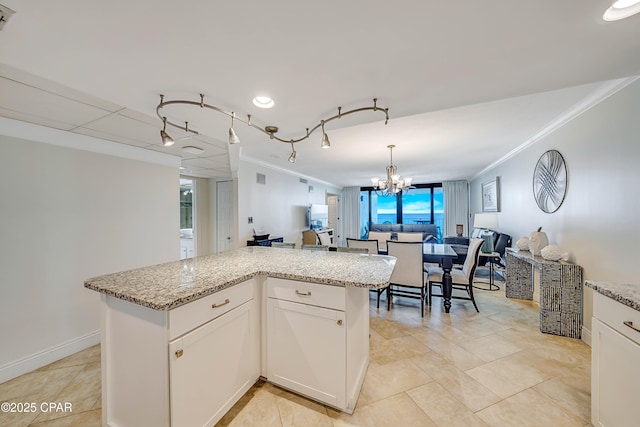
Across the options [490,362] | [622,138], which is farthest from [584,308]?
[622,138]

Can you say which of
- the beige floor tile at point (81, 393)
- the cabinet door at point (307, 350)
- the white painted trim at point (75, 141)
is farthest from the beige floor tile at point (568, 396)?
the white painted trim at point (75, 141)

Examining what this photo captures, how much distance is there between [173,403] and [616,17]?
2770mm

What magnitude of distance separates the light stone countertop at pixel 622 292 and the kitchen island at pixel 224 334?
1.16m

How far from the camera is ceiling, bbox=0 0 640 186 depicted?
0.98 metres

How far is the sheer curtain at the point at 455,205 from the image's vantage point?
24.9 feet

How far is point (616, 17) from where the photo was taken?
1032 millimetres

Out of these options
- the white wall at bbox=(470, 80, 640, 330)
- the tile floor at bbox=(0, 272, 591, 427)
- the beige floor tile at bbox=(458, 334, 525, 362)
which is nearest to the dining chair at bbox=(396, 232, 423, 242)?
the white wall at bbox=(470, 80, 640, 330)

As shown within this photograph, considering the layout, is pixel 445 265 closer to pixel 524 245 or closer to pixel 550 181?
pixel 524 245

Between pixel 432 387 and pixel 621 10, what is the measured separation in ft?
7.79

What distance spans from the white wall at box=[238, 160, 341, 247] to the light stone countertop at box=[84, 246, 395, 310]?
2.16 metres

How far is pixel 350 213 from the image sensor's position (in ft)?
29.7

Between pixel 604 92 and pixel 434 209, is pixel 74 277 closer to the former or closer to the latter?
pixel 604 92

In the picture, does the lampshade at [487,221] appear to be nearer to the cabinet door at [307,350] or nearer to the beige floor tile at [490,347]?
the beige floor tile at [490,347]

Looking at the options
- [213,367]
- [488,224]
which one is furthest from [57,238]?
[488,224]
